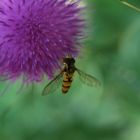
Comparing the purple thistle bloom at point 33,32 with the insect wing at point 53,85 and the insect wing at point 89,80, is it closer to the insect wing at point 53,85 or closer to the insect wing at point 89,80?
the insect wing at point 53,85

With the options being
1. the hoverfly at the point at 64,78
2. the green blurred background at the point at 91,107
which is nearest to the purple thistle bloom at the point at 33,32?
the hoverfly at the point at 64,78

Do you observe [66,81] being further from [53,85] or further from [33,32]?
[33,32]

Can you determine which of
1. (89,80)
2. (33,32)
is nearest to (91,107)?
(89,80)

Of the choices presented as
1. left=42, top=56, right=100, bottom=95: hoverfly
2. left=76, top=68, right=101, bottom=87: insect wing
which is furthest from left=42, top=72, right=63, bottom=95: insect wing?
left=76, top=68, right=101, bottom=87: insect wing

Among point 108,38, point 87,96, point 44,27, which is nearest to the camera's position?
point 44,27

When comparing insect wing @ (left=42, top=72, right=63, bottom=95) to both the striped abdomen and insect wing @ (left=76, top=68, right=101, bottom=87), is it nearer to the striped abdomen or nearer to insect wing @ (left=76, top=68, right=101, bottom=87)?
the striped abdomen

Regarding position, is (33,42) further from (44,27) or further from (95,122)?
(95,122)

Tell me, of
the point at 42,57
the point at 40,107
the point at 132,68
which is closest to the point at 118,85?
the point at 132,68
